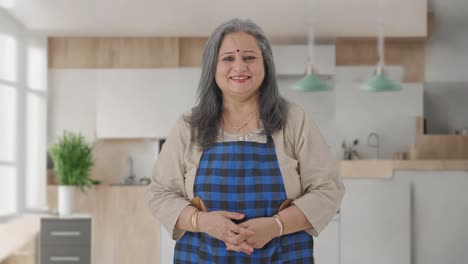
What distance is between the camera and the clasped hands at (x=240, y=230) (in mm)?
1500

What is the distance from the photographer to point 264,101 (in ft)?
5.38

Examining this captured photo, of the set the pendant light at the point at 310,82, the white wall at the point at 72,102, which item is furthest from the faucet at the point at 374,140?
the white wall at the point at 72,102

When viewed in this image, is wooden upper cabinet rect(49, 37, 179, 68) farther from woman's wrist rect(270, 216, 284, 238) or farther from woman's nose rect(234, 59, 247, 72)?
woman's wrist rect(270, 216, 284, 238)

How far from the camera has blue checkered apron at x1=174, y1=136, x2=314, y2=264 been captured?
1.56 m

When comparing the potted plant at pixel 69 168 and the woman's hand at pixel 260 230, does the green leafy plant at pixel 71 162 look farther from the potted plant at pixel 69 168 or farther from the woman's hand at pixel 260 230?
the woman's hand at pixel 260 230

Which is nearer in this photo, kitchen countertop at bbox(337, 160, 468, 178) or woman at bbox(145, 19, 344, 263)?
woman at bbox(145, 19, 344, 263)

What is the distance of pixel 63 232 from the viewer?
5707 mm

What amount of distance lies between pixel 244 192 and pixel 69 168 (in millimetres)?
4593

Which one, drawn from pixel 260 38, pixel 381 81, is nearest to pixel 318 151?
pixel 260 38

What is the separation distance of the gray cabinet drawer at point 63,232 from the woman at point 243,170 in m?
4.30

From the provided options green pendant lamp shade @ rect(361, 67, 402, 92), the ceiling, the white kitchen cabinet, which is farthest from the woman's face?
the white kitchen cabinet

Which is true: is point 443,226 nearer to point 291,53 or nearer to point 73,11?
point 291,53

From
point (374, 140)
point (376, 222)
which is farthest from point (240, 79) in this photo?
point (374, 140)

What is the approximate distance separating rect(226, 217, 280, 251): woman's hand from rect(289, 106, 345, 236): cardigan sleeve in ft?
0.27
